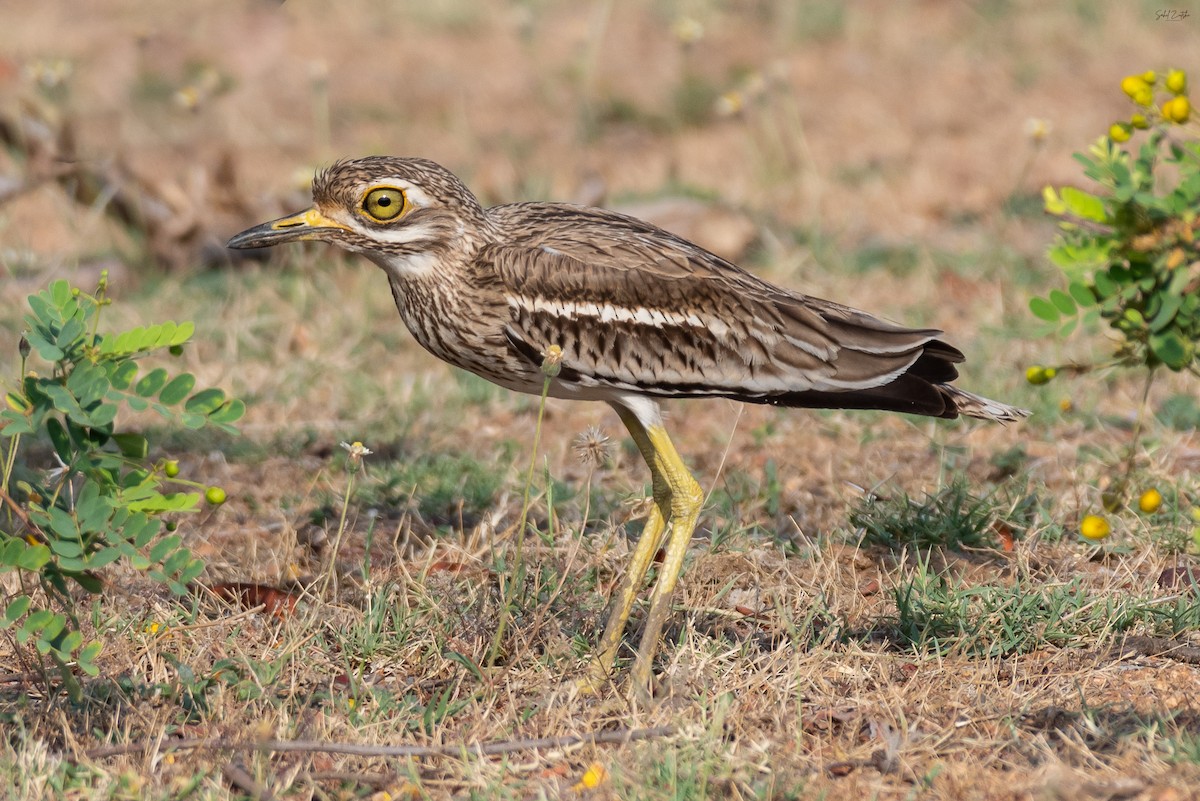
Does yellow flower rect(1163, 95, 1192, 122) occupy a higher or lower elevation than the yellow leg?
higher

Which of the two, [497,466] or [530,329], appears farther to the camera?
[497,466]

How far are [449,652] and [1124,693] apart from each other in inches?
69.9

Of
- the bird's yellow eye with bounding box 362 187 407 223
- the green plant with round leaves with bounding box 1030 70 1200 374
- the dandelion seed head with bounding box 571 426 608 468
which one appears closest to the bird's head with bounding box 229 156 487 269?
the bird's yellow eye with bounding box 362 187 407 223

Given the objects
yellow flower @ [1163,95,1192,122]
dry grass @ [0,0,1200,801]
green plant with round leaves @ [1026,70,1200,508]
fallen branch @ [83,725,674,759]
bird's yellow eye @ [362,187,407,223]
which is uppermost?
yellow flower @ [1163,95,1192,122]

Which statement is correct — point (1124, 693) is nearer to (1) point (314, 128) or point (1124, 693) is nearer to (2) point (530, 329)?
(2) point (530, 329)

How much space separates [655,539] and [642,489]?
0.78m

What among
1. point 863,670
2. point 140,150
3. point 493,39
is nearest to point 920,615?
point 863,670

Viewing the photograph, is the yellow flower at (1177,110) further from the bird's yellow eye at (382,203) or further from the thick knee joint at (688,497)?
the bird's yellow eye at (382,203)

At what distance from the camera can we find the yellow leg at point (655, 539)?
389cm

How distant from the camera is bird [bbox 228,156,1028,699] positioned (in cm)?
414

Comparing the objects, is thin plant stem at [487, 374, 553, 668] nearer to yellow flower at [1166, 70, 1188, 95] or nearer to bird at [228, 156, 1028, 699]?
bird at [228, 156, 1028, 699]

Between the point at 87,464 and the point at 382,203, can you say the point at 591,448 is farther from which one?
the point at 87,464

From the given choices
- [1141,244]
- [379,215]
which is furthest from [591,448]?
[1141,244]

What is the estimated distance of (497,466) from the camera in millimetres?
5312
